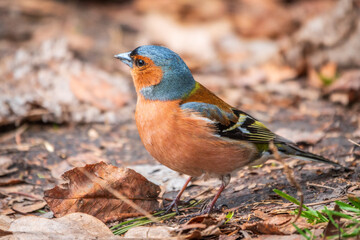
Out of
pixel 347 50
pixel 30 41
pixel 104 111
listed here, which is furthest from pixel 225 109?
pixel 30 41

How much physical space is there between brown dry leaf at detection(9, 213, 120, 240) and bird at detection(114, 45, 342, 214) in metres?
0.79

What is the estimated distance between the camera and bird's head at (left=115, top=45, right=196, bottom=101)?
413cm

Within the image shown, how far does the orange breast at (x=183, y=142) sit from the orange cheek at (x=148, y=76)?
274mm

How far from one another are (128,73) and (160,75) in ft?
13.9

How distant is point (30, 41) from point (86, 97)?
290 centimetres

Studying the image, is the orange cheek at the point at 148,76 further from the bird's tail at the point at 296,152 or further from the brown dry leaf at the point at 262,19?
the brown dry leaf at the point at 262,19

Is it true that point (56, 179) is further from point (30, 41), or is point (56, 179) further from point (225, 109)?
point (30, 41)

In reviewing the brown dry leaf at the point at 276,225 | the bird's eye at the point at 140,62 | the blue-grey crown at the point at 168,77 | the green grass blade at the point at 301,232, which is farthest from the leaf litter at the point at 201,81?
the bird's eye at the point at 140,62

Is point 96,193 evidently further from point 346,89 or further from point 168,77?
point 346,89

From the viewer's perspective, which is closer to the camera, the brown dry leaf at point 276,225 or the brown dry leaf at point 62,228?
the brown dry leaf at point 276,225

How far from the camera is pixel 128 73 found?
8375mm

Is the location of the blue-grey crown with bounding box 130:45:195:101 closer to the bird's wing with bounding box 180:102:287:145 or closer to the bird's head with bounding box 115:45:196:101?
the bird's head with bounding box 115:45:196:101

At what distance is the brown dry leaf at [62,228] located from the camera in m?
3.10

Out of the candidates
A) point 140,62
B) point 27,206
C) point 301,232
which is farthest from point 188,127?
point 27,206
